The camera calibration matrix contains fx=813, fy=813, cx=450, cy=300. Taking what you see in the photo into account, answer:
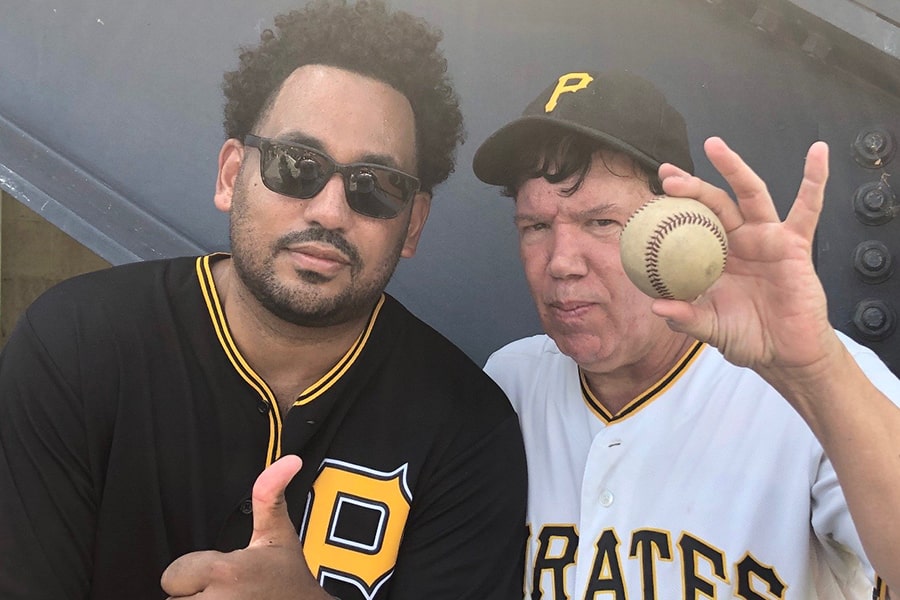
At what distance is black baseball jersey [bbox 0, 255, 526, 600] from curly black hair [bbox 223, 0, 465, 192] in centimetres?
70

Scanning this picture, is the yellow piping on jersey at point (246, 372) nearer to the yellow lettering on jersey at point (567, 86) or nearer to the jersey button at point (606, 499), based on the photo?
the jersey button at point (606, 499)

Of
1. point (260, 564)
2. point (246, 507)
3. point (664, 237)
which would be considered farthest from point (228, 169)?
point (664, 237)

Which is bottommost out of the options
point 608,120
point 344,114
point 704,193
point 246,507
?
point 246,507

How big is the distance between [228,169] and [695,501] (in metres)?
1.60

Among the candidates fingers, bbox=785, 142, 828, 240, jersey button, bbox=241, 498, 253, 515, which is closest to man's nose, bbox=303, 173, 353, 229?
jersey button, bbox=241, 498, 253, 515

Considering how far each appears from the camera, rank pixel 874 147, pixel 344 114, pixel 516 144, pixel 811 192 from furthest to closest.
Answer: pixel 874 147 < pixel 516 144 < pixel 344 114 < pixel 811 192

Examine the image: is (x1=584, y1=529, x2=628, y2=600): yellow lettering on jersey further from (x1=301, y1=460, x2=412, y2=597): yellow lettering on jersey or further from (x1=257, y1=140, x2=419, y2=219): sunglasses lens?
(x1=257, y1=140, x2=419, y2=219): sunglasses lens

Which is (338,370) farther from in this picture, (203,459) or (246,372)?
(203,459)

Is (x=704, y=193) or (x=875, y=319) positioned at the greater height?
(x=704, y=193)

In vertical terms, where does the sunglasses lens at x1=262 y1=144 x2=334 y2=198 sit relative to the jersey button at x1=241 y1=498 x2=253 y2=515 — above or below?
above

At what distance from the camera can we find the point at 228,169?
7.90 ft

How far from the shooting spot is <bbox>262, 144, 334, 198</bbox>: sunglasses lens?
2102mm

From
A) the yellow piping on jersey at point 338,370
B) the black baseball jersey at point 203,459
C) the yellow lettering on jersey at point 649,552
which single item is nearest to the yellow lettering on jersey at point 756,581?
the yellow lettering on jersey at point 649,552

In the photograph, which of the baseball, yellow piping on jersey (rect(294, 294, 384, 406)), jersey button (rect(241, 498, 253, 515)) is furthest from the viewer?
yellow piping on jersey (rect(294, 294, 384, 406))
